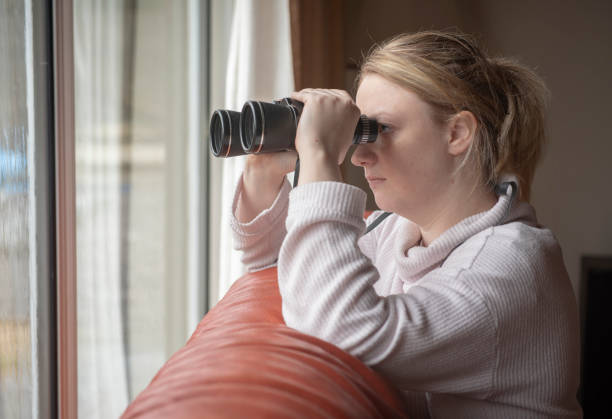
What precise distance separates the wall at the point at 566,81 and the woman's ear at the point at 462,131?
1897 millimetres

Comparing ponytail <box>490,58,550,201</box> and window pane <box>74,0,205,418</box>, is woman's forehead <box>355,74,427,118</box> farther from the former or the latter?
window pane <box>74,0,205,418</box>

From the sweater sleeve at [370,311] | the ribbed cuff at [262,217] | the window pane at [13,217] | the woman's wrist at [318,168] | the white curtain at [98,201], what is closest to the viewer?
the sweater sleeve at [370,311]

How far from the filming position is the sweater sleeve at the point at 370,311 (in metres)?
0.68

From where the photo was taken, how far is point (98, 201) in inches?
59.0

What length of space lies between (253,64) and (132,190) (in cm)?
56

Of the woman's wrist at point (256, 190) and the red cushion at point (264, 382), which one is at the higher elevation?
the woman's wrist at point (256, 190)

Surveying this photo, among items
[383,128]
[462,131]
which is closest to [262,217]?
[383,128]

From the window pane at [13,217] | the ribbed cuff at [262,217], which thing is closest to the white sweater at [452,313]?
the ribbed cuff at [262,217]

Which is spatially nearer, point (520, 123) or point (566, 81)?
point (520, 123)

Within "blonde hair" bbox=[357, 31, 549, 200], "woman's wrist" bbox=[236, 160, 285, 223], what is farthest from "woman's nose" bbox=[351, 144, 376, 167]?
"woman's wrist" bbox=[236, 160, 285, 223]

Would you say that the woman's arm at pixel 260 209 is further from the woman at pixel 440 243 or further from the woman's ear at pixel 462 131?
the woman's ear at pixel 462 131

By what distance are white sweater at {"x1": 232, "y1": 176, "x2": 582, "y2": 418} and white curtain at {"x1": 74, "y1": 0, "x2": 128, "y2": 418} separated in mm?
863

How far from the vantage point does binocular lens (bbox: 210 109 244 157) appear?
0.96 meters

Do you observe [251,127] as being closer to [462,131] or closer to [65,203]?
[462,131]
